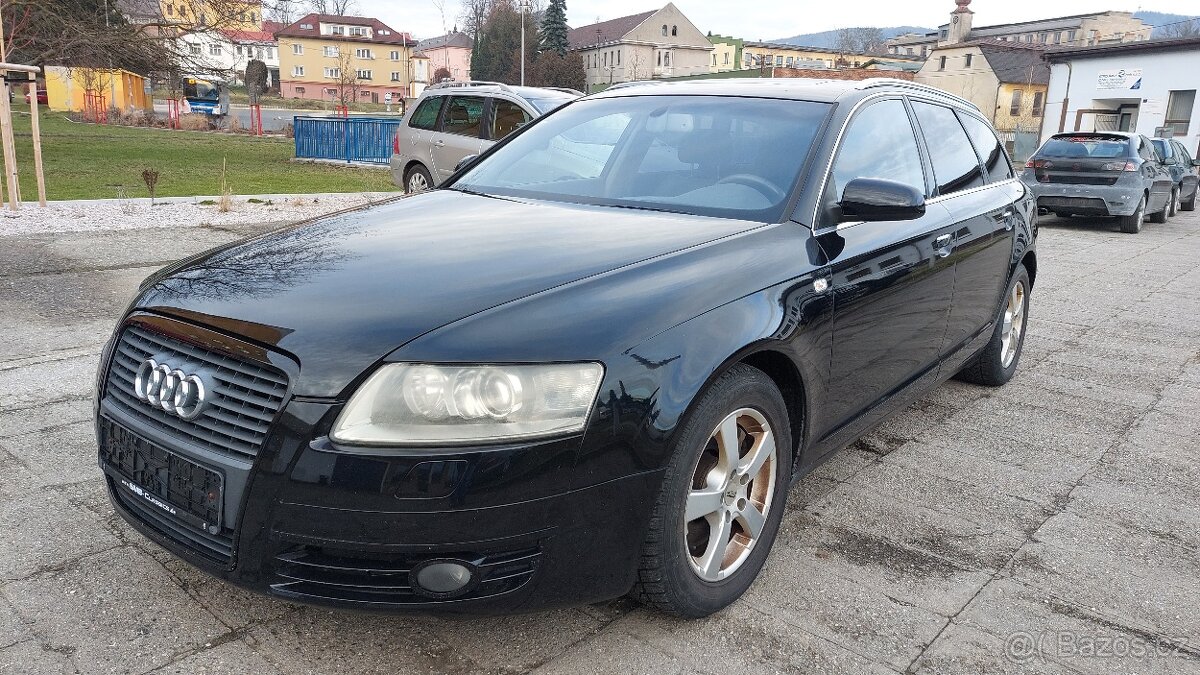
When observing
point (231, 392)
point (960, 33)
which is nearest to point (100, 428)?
point (231, 392)

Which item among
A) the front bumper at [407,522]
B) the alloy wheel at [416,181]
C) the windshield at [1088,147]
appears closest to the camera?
the front bumper at [407,522]

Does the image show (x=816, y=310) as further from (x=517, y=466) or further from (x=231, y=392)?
(x=231, y=392)

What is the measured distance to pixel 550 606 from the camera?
2285mm

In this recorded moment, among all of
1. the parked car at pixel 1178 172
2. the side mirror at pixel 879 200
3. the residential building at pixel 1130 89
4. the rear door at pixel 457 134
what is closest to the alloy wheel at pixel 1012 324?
the side mirror at pixel 879 200

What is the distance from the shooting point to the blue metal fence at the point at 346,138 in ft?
69.9

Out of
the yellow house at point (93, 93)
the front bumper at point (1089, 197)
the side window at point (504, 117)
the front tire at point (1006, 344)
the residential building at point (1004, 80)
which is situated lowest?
the front tire at point (1006, 344)

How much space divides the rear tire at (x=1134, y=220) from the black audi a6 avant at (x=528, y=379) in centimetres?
1325

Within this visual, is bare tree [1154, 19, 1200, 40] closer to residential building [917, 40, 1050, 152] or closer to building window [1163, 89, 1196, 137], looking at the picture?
residential building [917, 40, 1050, 152]

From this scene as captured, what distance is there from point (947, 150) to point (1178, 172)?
53.8ft

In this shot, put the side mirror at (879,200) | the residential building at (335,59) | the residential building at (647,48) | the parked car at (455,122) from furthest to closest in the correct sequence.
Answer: the residential building at (647,48)
the residential building at (335,59)
the parked car at (455,122)
the side mirror at (879,200)

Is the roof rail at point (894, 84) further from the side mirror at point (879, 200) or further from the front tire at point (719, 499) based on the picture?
the front tire at point (719, 499)

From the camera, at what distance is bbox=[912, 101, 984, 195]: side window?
420 cm

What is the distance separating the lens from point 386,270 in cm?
256

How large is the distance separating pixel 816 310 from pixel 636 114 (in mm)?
1380
